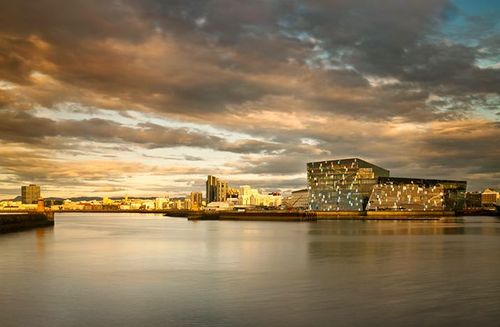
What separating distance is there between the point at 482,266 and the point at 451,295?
1157 centimetres

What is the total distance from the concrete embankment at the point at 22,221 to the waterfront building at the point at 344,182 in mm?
92137

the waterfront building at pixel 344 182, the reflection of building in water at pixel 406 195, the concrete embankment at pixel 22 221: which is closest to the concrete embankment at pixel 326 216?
the reflection of building in water at pixel 406 195

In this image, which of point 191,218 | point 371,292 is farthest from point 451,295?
point 191,218

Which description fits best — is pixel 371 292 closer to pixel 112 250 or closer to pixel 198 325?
pixel 198 325

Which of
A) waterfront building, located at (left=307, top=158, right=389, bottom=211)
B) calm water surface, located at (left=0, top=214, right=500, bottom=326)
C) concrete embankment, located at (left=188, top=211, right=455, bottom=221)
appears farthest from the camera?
waterfront building, located at (left=307, top=158, right=389, bottom=211)

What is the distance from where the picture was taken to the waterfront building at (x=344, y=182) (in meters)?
170

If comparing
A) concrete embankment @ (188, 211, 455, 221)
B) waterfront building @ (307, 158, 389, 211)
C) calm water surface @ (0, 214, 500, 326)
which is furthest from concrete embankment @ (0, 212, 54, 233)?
waterfront building @ (307, 158, 389, 211)

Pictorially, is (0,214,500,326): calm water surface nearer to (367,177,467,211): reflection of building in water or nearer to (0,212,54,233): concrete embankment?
(0,212,54,233): concrete embankment

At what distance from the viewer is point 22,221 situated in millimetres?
83562

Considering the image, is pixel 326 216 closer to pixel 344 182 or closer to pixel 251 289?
pixel 344 182

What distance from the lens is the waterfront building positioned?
170 m

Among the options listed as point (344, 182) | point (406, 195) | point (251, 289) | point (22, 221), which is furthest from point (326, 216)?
point (251, 289)

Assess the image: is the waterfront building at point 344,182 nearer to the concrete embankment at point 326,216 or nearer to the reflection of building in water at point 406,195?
the reflection of building in water at point 406,195

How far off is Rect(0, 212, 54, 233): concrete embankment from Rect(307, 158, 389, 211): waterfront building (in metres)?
92.1
